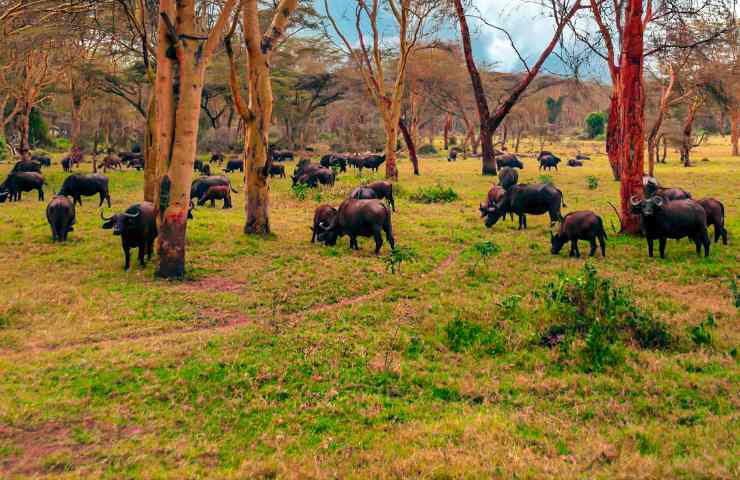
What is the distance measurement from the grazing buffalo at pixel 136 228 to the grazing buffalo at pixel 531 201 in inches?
316

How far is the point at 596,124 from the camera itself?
68875 millimetres

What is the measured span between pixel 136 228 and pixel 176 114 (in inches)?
90.2

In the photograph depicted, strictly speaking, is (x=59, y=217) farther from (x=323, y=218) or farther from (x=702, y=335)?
(x=702, y=335)

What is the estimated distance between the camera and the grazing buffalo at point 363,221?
439 inches

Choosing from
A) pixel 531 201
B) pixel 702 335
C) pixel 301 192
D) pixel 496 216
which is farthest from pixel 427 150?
pixel 702 335

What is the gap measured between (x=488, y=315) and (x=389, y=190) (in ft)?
32.5

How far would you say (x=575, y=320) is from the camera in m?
6.89

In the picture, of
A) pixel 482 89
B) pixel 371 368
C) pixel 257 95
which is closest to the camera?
pixel 371 368

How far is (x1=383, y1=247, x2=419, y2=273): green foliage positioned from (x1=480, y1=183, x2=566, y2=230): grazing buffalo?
3.87 meters

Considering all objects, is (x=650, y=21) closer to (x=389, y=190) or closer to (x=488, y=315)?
(x=389, y=190)

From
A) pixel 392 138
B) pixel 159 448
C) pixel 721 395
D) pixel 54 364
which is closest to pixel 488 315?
pixel 721 395

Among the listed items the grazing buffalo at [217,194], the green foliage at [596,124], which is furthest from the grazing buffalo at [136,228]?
the green foliage at [596,124]

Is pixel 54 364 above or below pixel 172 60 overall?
below

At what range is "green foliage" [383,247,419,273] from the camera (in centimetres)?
976
